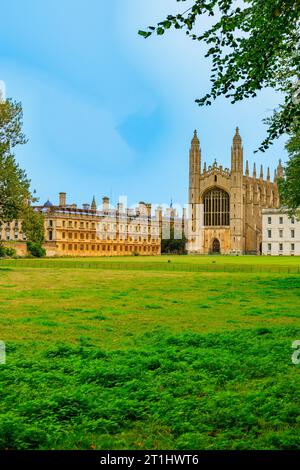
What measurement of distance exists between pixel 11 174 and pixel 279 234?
8841 cm

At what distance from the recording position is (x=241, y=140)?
437 ft

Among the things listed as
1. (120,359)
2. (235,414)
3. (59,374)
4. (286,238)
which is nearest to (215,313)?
(120,359)

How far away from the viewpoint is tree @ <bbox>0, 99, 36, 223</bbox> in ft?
122

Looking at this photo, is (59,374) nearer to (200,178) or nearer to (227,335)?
(227,335)

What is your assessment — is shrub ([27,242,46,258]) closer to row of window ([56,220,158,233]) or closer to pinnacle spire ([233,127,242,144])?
row of window ([56,220,158,233])

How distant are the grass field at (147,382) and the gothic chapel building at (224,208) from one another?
11398 centimetres

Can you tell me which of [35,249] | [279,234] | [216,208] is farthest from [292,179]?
[216,208]

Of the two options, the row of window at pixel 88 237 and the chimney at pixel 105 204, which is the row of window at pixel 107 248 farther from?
the chimney at pixel 105 204

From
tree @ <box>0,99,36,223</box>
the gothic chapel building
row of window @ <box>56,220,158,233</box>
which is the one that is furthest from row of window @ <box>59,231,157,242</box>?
tree @ <box>0,99,36,223</box>

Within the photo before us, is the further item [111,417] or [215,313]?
[215,313]

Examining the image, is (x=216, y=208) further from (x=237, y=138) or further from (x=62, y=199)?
(x=62, y=199)

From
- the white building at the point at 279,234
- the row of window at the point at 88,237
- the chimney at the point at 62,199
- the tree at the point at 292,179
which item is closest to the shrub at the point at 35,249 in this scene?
the row of window at the point at 88,237

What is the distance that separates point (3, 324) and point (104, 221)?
4063 inches

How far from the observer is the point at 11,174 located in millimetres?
37344
